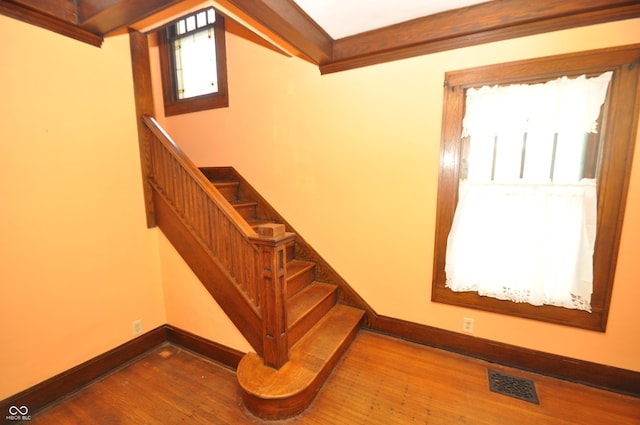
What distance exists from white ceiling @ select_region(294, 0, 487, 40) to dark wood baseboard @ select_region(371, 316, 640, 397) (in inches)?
103

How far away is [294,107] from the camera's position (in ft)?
9.00

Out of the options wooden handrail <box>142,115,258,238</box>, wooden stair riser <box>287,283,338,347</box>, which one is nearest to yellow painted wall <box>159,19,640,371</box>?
wooden stair riser <box>287,283,338,347</box>

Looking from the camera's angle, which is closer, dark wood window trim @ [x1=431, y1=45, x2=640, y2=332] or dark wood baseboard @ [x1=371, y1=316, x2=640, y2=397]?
dark wood window trim @ [x1=431, y1=45, x2=640, y2=332]

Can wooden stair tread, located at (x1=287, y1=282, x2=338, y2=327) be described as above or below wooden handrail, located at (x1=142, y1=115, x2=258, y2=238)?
below

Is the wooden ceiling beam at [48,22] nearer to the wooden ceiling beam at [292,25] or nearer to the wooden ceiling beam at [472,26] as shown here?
the wooden ceiling beam at [292,25]

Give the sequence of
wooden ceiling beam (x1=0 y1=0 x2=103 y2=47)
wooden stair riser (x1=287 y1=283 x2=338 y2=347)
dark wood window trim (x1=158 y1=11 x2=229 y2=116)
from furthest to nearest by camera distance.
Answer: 1. dark wood window trim (x1=158 y1=11 x2=229 y2=116)
2. wooden stair riser (x1=287 y1=283 x2=338 y2=347)
3. wooden ceiling beam (x1=0 y1=0 x2=103 y2=47)

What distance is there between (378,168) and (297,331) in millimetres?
1583

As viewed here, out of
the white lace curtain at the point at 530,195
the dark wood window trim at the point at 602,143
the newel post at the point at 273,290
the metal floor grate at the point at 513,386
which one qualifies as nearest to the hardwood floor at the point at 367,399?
the metal floor grate at the point at 513,386

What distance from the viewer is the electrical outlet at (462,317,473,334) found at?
221cm

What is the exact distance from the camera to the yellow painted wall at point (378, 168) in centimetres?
182

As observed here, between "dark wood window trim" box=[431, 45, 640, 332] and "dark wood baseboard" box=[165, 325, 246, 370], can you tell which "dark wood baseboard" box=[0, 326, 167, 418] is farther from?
"dark wood window trim" box=[431, 45, 640, 332]

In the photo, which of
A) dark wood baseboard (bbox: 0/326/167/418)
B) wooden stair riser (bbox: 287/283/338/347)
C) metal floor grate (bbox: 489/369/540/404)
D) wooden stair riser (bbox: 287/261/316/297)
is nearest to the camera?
dark wood baseboard (bbox: 0/326/167/418)

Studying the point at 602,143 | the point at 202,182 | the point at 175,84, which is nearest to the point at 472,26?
the point at 602,143

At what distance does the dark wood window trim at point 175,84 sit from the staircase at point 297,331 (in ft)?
2.84
